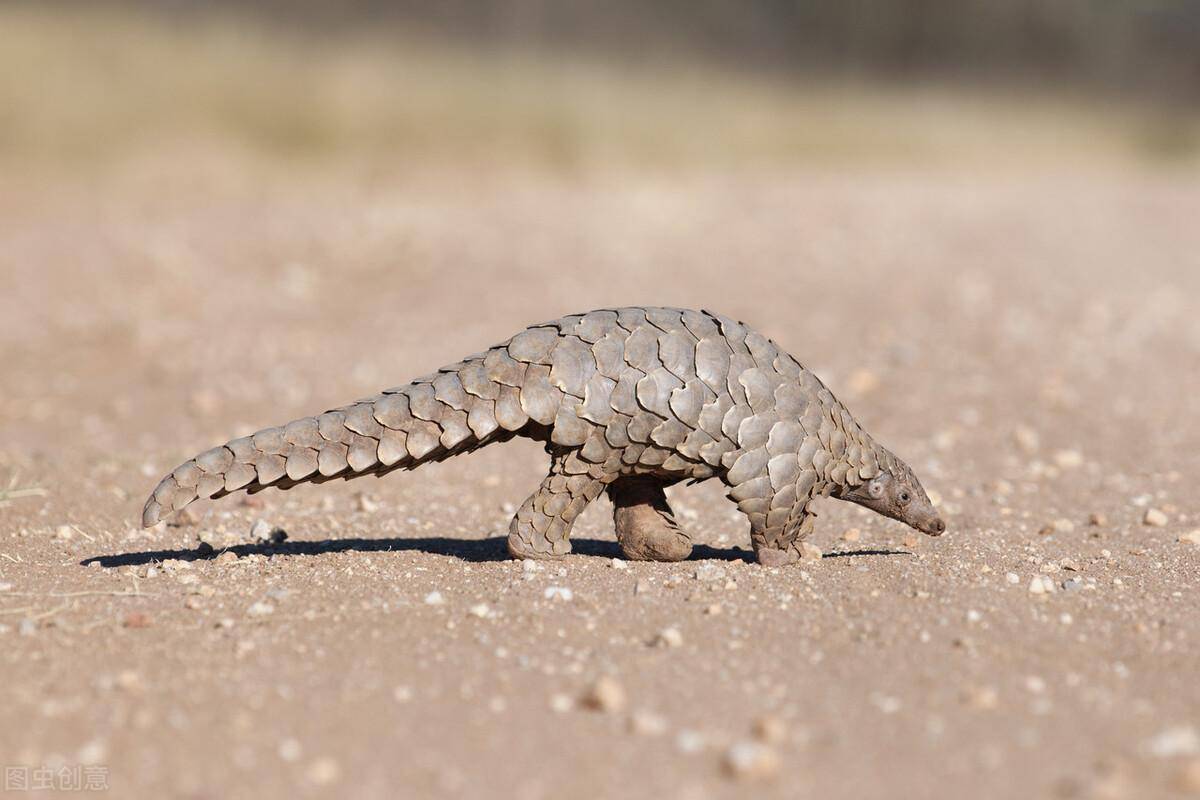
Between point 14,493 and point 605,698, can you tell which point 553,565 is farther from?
point 14,493

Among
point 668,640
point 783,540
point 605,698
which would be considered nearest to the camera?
point 605,698

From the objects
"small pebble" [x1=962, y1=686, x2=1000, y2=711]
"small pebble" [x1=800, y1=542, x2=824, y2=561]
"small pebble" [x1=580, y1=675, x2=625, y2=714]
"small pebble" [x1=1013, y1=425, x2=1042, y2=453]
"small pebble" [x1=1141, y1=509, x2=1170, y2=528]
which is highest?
"small pebble" [x1=1013, y1=425, x2=1042, y2=453]

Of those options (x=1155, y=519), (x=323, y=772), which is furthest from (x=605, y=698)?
(x=1155, y=519)

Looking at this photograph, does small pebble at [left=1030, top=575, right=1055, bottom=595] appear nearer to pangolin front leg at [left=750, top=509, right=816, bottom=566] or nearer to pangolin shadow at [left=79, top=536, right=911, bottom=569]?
pangolin shadow at [left=79, top=536, right=911, bottom=569]

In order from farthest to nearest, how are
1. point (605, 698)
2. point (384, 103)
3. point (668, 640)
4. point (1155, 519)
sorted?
point (384, 103) < point (1155, 519) < point (668, 640) < point (605, 698)

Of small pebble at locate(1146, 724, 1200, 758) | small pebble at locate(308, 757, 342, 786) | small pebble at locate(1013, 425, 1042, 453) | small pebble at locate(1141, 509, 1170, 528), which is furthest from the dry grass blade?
small pebble at locate(1013, 425, 1042, 453)

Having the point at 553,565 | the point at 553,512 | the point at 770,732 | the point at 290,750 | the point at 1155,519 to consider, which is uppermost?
the point at 1155,519
